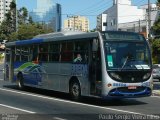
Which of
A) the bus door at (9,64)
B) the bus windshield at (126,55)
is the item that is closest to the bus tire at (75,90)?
the bus windshield at (126,55)

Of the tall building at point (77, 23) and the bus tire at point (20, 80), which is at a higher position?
the tall building at point (77, 23)

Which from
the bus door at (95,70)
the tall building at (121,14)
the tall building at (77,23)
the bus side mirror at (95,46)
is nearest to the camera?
the bus door at (95,70)

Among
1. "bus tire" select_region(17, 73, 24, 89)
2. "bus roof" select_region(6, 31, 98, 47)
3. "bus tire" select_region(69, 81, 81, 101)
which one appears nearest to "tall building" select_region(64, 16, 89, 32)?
"bus tire" select_region(17, 73, 24, 89)

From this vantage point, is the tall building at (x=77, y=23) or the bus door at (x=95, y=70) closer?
the bus door at (x=95, y=70)

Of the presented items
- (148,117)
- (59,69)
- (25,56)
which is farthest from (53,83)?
(148,117)

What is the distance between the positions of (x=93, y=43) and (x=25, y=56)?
768cm

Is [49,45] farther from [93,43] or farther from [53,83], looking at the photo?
[93,43]

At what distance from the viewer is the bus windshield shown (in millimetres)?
16797

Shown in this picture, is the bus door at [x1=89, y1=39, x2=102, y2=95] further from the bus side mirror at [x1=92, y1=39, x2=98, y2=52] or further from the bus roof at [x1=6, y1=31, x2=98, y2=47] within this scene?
the bus roof at [x1=6, y1=31, x2=98, y2=47]

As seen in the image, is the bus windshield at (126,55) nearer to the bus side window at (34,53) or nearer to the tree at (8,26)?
the bus side window at (34,53)

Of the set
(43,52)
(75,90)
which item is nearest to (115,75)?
(75,90)

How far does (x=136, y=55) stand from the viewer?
1723 centimetres

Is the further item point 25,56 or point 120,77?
point 25,56

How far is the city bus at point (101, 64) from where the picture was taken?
1675 cm
